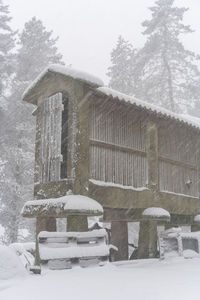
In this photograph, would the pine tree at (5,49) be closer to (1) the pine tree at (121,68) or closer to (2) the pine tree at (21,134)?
(2) the pine tree at (21,134)

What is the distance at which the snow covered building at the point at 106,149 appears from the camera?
8938 mm

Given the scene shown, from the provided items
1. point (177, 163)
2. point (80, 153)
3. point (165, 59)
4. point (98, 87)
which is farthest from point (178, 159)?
point (165, 59)

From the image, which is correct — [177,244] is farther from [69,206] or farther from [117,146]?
[69,206]

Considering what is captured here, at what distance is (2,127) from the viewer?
20344mm

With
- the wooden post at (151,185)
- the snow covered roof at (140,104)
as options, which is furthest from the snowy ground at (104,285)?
the snow covered roof at (140,104)

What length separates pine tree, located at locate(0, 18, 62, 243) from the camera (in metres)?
19.2

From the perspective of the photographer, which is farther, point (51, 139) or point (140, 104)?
point (140, 104)

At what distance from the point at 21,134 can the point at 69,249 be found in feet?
46.9

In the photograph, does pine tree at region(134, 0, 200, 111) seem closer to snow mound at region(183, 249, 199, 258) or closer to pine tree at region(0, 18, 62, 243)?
pine tree at region(0, 18, 62, 243)

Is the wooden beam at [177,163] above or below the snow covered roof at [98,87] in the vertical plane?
below

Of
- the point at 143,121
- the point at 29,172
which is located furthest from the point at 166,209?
the point at 29,172

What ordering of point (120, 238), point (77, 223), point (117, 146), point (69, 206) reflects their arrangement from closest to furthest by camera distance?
point (69, 206), point (77, 223), point (117, 146), point (120, 238)

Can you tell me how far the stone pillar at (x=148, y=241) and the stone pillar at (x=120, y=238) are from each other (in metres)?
2.13

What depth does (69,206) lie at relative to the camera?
7.94 metres
